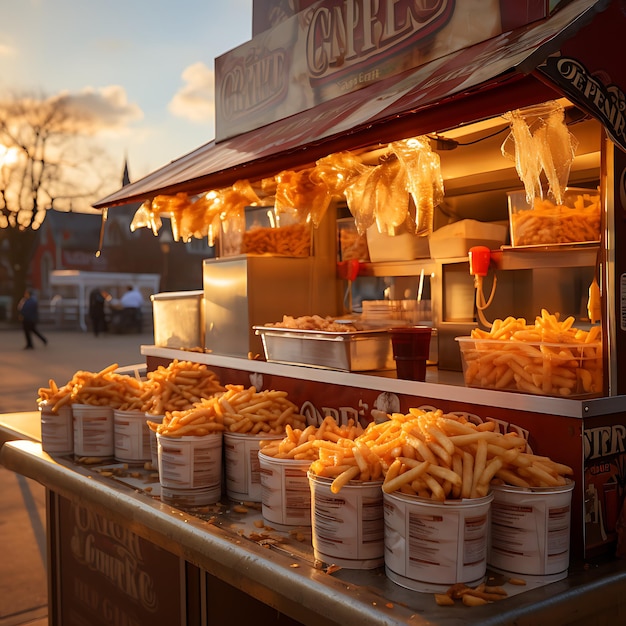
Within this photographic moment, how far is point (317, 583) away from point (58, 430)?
2359mm

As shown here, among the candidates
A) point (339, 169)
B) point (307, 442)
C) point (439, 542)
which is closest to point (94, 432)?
point (307, 442)

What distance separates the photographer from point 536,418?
98.3 inches

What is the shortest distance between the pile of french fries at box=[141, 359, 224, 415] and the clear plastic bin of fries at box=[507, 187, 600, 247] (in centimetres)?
187

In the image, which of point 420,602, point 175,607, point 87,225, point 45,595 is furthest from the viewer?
point 87,225

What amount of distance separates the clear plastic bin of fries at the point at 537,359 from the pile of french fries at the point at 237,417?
2.76ft

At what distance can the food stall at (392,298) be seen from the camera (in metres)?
2.16

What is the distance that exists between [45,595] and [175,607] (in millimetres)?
2040

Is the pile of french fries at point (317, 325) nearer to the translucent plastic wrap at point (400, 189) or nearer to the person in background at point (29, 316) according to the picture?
the translucent plastic wrap at point (400, 189)

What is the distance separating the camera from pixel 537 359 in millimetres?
2570

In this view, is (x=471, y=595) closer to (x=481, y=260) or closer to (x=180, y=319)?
(x=481, y=260)

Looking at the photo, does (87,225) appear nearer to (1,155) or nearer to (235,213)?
(1,155)

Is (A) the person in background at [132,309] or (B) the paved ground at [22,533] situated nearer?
(B) the paved ground at [22,533]

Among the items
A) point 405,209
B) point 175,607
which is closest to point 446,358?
point 405,209

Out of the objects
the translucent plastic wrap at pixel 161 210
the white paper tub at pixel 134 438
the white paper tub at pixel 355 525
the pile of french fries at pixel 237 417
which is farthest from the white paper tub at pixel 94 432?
the white paper tub at pixel 355 525
